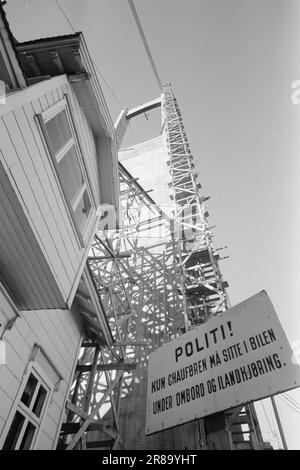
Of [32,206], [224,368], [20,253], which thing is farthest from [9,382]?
[224,368]

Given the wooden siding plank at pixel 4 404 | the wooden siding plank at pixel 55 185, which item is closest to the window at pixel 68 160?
the wooden siding plank at pixel 55 185

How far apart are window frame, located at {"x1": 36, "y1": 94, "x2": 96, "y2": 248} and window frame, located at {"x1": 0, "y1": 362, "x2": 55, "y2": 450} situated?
2768 mm

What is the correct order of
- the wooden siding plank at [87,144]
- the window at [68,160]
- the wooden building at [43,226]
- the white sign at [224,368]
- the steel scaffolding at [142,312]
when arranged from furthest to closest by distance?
the steel scaffolding at [142,312] → the wooden siding plank at [87,144] → the window at [68,160] → the wooden building at [43,226] → the white sign at [224,368]

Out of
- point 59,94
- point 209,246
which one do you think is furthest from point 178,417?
point 209,246

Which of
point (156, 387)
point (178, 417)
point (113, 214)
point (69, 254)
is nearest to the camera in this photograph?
point (178, 417)

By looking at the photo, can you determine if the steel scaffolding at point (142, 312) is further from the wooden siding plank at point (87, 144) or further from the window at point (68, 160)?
the window at point (68, 160)

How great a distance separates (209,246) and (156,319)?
4.27 meters

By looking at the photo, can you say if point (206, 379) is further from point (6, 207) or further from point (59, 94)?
point (59, 94)

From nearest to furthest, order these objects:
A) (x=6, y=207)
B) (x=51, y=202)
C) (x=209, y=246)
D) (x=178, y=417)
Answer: (x=178, y=417)
(x=6, y=207)
(x=51, y=202)
(x=209, y=246)

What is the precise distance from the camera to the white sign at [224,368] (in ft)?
8.80

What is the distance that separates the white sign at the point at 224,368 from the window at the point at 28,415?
3.20 meters

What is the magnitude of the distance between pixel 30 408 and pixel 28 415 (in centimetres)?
14

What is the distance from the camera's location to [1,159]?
3.62m

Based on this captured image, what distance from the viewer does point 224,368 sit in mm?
3008
